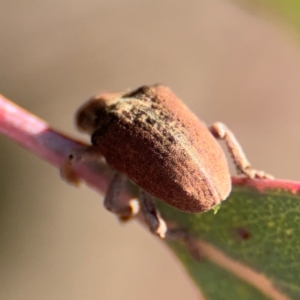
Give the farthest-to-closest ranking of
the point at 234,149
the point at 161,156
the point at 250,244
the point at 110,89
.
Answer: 1. the point at 110,89
2. the point at 234,149
3. the point at 161,156
4. the point at 250,244

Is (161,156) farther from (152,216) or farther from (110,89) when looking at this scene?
(110,89)

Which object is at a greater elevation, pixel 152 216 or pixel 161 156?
pixel 161 156

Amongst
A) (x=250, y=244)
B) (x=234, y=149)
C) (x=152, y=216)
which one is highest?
(x=234, y=149)

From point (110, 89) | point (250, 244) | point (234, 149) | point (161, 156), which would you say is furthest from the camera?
point (110, 89)

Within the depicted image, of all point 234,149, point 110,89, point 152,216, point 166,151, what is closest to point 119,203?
point 152,216

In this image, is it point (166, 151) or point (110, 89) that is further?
point (110, 89)

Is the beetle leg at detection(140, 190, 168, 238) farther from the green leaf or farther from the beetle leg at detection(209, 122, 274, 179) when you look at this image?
the beetle leg at detection(209, 122, 274, 179)

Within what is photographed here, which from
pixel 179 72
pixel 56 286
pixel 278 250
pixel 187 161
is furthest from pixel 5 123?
pixel 179 72

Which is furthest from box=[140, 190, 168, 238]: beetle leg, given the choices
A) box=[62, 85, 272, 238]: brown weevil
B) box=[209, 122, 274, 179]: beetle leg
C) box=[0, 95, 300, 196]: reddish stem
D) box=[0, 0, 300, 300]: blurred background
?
box=[0, 0, 300, 300]: blurred background
